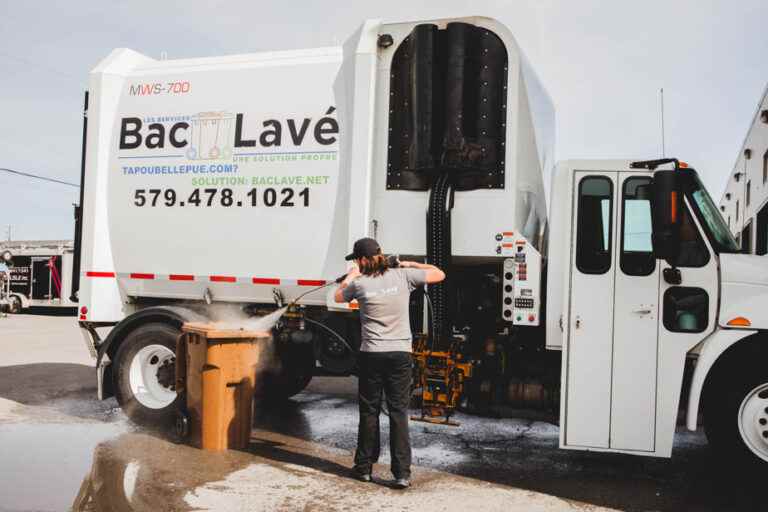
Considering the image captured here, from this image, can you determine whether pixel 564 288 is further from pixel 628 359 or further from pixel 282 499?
pixel 282 499

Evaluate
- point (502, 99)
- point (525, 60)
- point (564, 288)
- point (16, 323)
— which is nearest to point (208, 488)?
point (564, 288)

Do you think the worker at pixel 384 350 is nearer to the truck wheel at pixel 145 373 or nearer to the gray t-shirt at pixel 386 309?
the gray t-shirt at pixel 386 309

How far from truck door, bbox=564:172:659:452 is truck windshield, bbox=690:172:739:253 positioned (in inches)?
15.5

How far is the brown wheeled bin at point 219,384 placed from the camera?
6.49m

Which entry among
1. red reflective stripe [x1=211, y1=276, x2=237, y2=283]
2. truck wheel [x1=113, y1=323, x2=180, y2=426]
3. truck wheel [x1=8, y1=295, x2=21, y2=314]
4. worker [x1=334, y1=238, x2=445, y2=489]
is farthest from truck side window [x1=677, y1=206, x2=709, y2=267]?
truck wheel [x1=8, y1=295, x2=21, y2=314]

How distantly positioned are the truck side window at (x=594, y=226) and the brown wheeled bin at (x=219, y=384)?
2.95 m

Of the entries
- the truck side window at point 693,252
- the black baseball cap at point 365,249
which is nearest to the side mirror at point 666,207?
the truck side window at point 693,252

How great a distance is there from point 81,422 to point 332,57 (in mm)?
4527

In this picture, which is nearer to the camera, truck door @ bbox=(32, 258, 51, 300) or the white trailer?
the white trailer

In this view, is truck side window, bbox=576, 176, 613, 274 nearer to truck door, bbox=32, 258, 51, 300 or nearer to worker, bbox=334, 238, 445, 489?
worker, bbox=334, 238, 445, 489

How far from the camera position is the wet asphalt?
17.3 feet

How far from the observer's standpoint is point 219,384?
6.49 meters

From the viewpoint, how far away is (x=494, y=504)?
5.17 m

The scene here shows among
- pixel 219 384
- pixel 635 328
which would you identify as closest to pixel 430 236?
pixel 635 328
